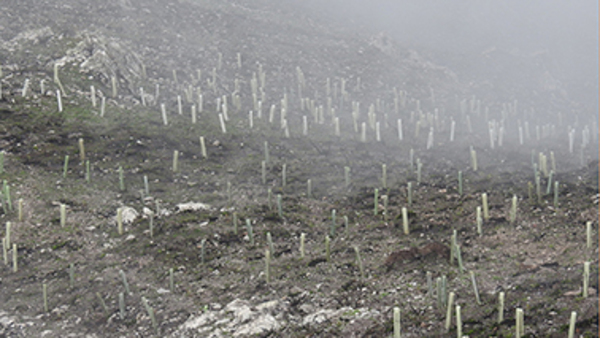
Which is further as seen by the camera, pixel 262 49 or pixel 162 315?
pixel 262 49

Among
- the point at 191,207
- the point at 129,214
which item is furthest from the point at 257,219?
the point at 129,214

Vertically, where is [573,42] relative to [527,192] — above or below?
above

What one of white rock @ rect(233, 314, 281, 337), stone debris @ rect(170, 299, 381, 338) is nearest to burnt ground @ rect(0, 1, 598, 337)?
stone debris @ rect(170, 299, 381, 338)

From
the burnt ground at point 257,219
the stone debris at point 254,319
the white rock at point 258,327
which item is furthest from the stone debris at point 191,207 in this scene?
the white rock at point 258,327

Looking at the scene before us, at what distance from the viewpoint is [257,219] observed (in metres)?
12.4

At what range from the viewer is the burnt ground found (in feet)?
28.5

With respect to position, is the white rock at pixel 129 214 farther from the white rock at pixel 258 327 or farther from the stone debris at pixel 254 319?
the white rock at pixel 258 327

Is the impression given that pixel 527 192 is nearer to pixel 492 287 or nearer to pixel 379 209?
pixel 379 209

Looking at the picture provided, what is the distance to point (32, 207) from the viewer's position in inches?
468

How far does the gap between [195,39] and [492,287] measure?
2089 centimetres

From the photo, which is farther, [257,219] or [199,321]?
[257,219]

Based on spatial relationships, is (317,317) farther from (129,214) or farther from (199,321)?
(129,214)

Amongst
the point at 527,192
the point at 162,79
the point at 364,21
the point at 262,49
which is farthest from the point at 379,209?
the point at 364,21

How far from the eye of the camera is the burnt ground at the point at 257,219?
8.67 m
